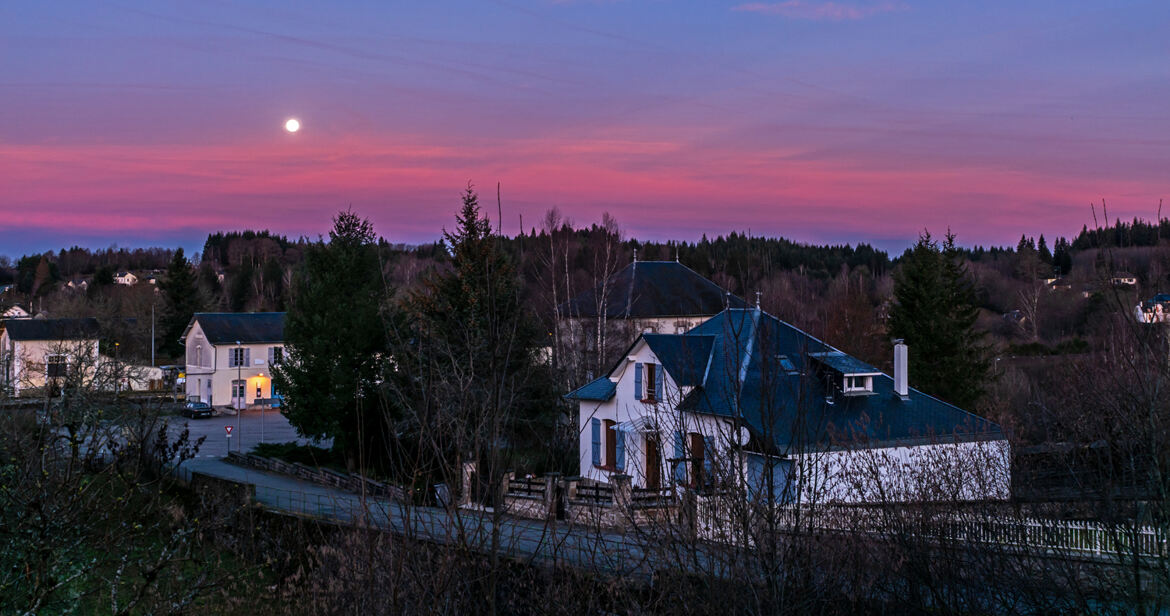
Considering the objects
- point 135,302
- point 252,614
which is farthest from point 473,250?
point 135,302

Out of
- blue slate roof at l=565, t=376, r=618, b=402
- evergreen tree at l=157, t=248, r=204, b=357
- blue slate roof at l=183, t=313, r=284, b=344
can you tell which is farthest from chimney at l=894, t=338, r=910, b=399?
evergreen tree at l=157, t=248, r=204, b=357

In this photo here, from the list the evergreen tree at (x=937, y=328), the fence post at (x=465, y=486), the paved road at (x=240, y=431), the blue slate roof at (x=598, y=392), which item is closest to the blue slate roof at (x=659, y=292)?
the evergreen tree at (x=937, y=328)

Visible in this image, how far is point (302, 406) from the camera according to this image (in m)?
33.0

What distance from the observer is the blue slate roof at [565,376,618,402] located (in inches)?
1102

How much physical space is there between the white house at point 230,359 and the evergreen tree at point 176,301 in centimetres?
1882

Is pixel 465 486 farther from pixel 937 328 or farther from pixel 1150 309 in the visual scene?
pixel 937 328

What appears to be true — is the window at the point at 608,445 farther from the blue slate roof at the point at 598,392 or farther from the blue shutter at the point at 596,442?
the blue slate roof at the point at 598,392

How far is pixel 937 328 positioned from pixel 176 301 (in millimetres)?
61259

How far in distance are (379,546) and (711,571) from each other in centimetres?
326

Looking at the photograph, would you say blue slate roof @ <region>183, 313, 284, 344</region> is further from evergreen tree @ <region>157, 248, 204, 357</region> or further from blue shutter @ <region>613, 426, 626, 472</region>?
blue shutter @ <region>613, 426, 626, 472</region>

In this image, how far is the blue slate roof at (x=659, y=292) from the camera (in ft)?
156

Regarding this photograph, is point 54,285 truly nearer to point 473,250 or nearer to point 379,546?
point 473,250

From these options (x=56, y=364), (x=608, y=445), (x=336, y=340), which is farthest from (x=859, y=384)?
(x=56, y=364)

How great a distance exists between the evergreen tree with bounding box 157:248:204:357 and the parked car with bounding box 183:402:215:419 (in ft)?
81.2
